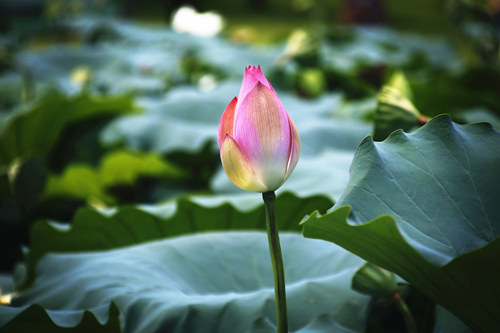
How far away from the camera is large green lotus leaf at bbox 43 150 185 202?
1.36 metres

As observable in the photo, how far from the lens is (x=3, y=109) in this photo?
85.7 inches

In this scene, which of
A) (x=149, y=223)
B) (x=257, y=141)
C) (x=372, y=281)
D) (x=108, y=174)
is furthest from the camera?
(x=108, y=174)

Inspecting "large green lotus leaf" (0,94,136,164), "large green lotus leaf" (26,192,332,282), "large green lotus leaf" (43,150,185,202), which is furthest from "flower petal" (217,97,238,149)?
"large green lotus leaf" (0,94,136,164)

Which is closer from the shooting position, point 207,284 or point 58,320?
point 58,320

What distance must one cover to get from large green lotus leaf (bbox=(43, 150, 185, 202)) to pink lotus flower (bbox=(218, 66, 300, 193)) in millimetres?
983

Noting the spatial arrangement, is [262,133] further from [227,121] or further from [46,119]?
[46,119]

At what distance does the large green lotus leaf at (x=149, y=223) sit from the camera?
2.81ft

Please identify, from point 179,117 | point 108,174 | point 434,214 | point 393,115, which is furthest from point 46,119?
point 434,214

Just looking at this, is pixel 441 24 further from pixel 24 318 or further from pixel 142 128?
pixel 24 318

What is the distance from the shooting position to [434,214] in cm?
50

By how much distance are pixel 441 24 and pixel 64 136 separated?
27.0 feet

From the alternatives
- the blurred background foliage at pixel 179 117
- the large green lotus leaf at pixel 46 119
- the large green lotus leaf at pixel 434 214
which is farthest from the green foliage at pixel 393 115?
the large green lotus leaf at pixel 46 119

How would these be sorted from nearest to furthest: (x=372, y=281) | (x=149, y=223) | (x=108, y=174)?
(x=372, y=281) < (x=149, y=223) < (x=108, y=174)

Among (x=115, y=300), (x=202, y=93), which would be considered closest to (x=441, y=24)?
(x=202, y=93)
